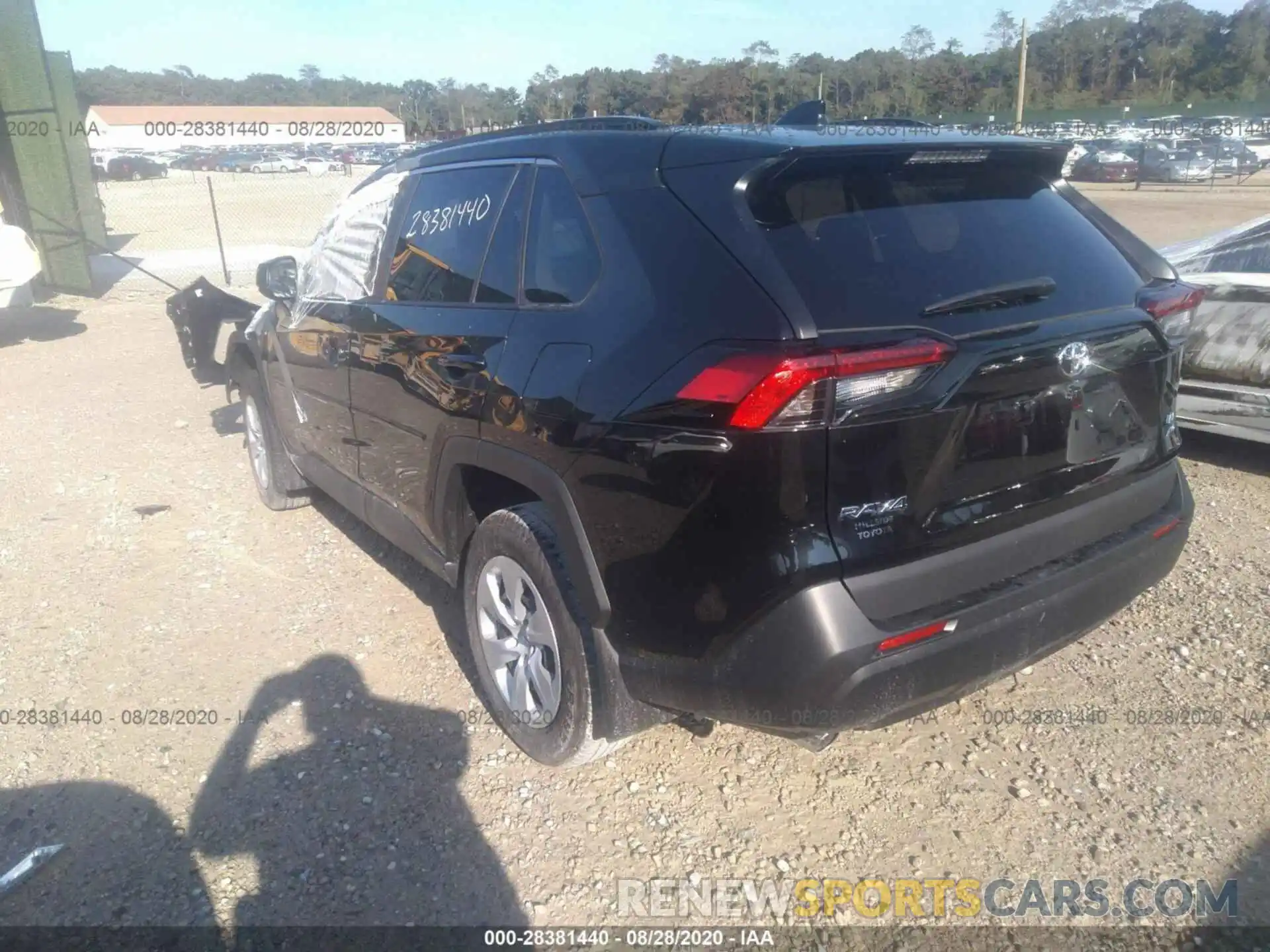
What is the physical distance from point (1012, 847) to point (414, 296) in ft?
8.56

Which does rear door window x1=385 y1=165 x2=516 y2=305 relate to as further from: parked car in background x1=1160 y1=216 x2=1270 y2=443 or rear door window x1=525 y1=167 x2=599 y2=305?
parked car in background x1=1160 y1=216 x2=1270 y2=443

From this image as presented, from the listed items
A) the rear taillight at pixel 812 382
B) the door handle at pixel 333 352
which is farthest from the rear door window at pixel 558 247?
the door handle at pixel 333 352

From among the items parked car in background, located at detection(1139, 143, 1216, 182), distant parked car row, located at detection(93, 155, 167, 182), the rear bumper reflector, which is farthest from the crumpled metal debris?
distant parked car row, located at detection(93, 155, 167, 182)

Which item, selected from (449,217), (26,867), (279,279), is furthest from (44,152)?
(26,867)

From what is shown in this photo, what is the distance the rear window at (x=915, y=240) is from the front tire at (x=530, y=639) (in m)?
1.09

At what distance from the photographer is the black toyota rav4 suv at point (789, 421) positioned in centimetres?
215

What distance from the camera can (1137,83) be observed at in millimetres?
66438

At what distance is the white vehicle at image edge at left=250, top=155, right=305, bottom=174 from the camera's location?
47.5 meters

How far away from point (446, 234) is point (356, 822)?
196cm

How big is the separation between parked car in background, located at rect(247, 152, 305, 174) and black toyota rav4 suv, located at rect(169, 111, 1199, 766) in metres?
48.9

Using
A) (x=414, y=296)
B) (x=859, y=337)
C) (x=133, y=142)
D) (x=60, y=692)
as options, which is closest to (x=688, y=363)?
(x=859, y=337)

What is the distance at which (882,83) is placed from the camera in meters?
30.8

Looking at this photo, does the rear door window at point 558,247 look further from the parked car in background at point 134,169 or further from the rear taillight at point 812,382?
the parked car in background at point 134,169

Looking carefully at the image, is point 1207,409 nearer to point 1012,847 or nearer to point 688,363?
point 1012,847
